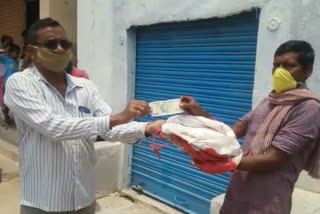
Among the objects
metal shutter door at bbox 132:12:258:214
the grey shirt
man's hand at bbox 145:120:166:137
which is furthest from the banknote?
metal shutter door at bbox 132:12:258:214

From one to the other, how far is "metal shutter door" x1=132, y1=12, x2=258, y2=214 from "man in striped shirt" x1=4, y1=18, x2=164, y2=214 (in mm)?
1625

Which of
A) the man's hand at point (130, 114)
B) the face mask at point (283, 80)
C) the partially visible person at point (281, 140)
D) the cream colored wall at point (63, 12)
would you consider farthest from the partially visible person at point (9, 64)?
the face mask at point (283, 80)

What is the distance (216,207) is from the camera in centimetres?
274

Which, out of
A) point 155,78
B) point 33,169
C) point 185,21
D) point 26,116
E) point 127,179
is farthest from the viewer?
point 127,179

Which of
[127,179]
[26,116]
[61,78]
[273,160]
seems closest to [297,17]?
[273,160]

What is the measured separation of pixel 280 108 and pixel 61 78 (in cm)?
127

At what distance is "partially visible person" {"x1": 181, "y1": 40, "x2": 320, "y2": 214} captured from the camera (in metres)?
1.77

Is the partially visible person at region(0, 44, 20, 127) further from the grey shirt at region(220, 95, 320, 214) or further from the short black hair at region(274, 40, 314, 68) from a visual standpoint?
the short black hair at region(274, 40, 314, 68)

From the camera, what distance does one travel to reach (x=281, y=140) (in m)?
1.77

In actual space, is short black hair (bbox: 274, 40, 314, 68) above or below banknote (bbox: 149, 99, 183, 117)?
above

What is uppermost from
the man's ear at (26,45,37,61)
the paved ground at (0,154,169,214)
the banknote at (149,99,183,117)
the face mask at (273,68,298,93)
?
the man's ear at (26,45,37,61)

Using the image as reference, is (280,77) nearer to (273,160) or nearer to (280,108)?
(280,108)

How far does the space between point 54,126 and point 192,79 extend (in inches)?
91.2

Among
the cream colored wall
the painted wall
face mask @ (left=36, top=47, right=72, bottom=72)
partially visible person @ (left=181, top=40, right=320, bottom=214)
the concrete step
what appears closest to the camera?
partially visible person @ (left=181, top=40, right=320, bottom=214)
